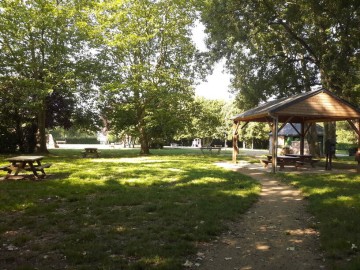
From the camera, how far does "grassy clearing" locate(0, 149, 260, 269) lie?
15.5 feet

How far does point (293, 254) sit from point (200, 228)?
5.73 feet

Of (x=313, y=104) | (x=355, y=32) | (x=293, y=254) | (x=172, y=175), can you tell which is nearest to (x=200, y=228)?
(x=293, y=254)

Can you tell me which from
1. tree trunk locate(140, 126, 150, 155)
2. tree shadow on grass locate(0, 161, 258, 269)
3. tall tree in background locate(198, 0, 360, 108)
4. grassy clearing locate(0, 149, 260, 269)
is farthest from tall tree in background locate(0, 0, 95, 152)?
tree shadow on grass locate(0, 161, 258, 269)

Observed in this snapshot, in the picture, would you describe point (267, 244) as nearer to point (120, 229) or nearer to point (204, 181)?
point (120, 229)

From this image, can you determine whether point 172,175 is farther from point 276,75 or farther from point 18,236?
point 276,75

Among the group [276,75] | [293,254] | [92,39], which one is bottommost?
[293,254]

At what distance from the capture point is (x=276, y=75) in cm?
2702

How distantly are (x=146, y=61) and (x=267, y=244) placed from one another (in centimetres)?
2566

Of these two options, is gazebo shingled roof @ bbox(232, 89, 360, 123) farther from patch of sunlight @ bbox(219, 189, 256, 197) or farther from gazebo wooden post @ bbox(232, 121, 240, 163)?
patch of sunlight @ bbox(219, 189, 256, 197)

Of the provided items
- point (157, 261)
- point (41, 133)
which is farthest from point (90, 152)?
point (157, 261)

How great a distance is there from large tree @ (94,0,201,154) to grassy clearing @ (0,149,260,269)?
53.8 feet

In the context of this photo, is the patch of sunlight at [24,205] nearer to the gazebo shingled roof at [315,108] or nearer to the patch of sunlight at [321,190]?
the patch of sunlight at [321,190]

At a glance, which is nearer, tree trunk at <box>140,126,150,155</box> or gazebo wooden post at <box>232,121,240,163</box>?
gazebo wooden post at <box>232,121,240,163</box>

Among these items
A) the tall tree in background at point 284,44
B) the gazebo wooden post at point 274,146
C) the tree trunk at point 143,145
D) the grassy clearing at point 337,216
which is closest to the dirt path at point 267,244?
the grassy clearing at point 337,216
